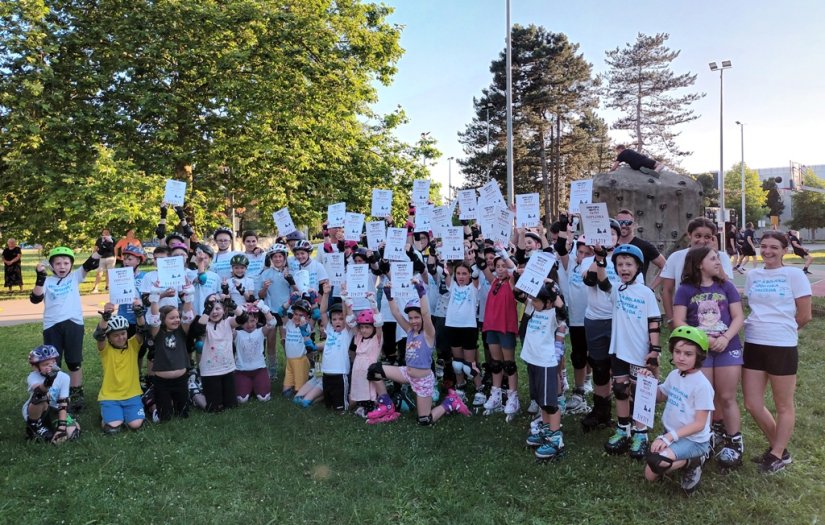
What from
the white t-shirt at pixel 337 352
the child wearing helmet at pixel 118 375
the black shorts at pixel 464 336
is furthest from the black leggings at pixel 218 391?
the black shorts at pixel 464 336

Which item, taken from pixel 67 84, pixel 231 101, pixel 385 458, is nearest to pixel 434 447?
pixel 385 458

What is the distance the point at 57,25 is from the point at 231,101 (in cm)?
516

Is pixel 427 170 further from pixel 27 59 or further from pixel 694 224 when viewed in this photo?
pixel 694 224

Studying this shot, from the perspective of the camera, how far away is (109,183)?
13539 millimetres

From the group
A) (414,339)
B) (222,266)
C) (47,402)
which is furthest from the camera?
(222,266)

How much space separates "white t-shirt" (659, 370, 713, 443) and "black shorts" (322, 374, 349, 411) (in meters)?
3.69

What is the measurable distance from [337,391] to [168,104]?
40.3 ft

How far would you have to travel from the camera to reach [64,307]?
21.2 feet

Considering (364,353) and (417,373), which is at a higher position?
(364,353)

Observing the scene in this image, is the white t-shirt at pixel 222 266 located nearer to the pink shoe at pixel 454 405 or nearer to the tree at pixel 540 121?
the pink shoe at pixel 454 405

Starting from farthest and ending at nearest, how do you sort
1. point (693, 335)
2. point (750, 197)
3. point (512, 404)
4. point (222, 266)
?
point (750, 197)
point (222, 266)
point (512, 404)
point (693, 335)

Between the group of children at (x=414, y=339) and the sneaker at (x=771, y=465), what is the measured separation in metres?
0.19

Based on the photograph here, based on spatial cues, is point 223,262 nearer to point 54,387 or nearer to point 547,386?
point 54,387

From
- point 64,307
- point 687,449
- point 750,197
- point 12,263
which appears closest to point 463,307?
point 687,449
